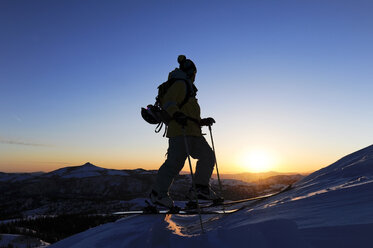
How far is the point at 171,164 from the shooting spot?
387cm

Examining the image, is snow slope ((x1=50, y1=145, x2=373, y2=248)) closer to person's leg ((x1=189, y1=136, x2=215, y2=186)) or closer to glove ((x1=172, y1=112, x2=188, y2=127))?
glove ((x1=172, y1=112, x2=188, y2=127))

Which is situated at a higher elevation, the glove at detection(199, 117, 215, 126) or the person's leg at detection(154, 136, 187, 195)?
the glove at detection(199, 117, 215, 126)

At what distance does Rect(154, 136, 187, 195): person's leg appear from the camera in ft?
12.7

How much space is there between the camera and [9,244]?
4.98m

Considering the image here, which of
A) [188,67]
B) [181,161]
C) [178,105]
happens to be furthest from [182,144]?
[188,67]

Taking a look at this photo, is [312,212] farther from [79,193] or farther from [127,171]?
[127,171]

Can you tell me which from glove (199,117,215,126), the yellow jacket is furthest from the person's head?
glove (199,117,215,126)

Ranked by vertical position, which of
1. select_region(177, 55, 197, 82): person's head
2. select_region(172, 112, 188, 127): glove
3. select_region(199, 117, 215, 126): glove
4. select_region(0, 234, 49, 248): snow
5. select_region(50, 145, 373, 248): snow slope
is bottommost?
select_region(0, 234, 49, 248): snow

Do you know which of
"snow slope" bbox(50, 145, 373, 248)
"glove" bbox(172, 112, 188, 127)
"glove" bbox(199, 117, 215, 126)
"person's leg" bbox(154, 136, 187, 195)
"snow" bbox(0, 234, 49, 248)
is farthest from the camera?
"snow" bbox(0, 234, 49, 248)

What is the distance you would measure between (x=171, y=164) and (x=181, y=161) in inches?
6.8

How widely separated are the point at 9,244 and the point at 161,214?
3603 millimetres

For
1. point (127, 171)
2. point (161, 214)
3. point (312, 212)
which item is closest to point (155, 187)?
point (161, 214)

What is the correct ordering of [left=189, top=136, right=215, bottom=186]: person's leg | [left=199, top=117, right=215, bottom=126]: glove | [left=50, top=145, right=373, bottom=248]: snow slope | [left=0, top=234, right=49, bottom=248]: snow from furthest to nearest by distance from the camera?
[left=0, top=234, right=49, bottom=248]: snow < [left=199, top=117, right=215, bottom=126]: glove < [left=189, top=136, right=215, bottom=186]: person's leg < [left=50, top=145, right=373, bottom=248]: snow slope

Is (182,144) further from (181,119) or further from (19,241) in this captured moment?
(19,241)
